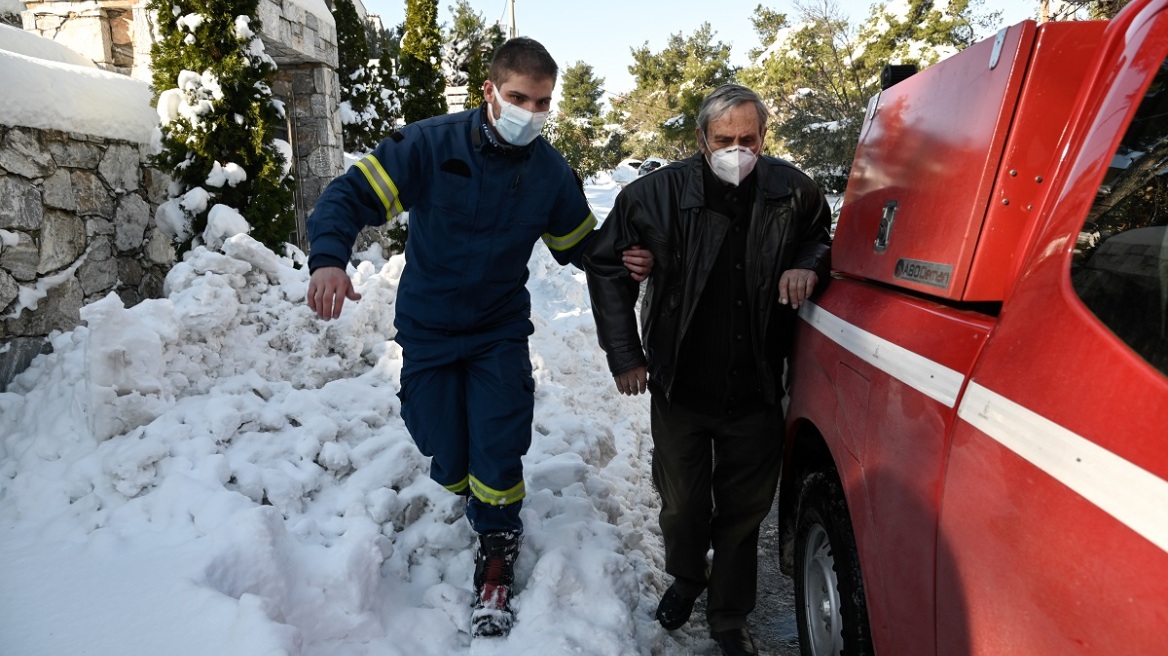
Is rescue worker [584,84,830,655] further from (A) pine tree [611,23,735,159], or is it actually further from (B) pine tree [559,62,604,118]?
(B) pine tree [559,62,604,118]

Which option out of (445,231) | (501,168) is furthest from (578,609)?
(501,168)

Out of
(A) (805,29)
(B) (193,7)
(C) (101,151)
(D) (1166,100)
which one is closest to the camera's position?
(D) (1166,100)

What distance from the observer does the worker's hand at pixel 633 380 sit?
269 centimetres

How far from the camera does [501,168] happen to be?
8.87ft

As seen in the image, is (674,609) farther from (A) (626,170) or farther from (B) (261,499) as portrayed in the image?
(A) (626,170)

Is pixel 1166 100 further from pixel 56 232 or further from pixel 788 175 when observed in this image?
pixel 56 232

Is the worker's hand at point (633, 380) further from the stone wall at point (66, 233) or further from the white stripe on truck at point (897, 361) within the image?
the stone wall at point (66, 233)

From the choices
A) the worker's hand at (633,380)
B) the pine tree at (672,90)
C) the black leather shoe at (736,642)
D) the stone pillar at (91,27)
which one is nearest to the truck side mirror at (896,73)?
the worker's hand at (633,380)

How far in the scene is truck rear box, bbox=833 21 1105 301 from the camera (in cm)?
148

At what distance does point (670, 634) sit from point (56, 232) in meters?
4.80

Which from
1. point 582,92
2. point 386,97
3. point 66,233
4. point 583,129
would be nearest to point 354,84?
point 386,97

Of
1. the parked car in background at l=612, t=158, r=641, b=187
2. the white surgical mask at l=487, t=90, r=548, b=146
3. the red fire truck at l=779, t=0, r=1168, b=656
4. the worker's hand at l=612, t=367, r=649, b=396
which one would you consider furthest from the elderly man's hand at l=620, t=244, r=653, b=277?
the parked car in background at l=612, t=158, r=641, b=187

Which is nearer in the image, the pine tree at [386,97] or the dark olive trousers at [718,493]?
the dark olive trousers at [718,493]

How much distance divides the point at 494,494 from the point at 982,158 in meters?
1.97
